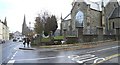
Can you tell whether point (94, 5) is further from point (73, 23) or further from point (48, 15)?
point (48, 15)

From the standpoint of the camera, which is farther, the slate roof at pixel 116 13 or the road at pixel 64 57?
the slate roof at pixel 116 13

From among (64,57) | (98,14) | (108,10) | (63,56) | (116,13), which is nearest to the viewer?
(64,57)

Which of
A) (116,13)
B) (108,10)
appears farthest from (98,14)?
(116,13)

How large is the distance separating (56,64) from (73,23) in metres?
50.1

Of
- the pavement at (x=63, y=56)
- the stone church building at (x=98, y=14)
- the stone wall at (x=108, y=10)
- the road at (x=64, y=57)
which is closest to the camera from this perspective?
the road at (x=64, y=57)

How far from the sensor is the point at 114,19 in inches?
2159

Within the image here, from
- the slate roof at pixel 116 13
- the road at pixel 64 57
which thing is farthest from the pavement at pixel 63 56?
the slate roof at pixel 116 13

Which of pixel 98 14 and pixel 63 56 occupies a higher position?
pixel 98 14

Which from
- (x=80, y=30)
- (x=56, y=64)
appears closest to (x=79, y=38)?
(x=80, y=30)

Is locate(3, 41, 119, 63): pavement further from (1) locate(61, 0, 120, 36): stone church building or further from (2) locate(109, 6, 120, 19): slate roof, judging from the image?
(1) locate(61, 0, 120, 36): stone church building

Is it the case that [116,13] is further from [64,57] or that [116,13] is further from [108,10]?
[64,57]

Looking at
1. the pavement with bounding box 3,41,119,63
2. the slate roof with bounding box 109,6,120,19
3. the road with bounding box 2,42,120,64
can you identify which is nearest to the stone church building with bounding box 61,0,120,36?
the slate roof with bounding box 109,6,120,19

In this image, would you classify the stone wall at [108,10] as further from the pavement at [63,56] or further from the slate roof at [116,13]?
the pavement at [63,56]

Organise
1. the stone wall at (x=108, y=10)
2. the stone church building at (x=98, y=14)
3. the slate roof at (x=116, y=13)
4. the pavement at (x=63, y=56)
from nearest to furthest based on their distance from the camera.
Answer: the pavement at (x=63, y=56) < the slate roof at (x=116, y=13) < the stone church building at (x=98, y=14) < the stone wall at (x=108, y=10)
